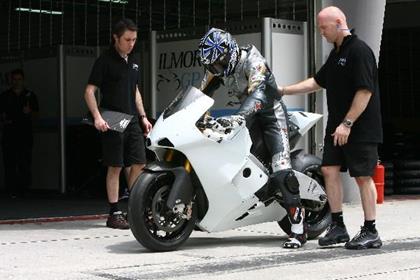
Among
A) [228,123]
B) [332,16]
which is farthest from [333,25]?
[228,123]

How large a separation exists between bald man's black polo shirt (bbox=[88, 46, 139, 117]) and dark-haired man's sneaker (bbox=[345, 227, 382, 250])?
8.55 ft

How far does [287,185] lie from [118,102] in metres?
2.15

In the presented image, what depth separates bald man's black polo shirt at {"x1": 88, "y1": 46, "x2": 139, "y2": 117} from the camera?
7820mm

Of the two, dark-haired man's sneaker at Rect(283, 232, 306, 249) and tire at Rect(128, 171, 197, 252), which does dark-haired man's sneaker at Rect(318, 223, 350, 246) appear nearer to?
dark-haired man's sneaker at Rect(283, 232, 306, 249)

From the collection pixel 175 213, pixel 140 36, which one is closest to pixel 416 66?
pixel 140 36

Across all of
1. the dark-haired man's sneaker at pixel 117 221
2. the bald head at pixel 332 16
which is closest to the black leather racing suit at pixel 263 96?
the bald head at pixel 332 16

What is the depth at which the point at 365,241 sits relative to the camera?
646 centimetres

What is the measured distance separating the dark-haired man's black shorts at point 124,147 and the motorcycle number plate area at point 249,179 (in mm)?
1720

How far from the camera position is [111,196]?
25.7 ft

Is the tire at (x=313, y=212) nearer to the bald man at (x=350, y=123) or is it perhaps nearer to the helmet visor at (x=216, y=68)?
the bald man at (x=350, y=123)

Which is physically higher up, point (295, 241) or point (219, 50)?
point (219, 50)

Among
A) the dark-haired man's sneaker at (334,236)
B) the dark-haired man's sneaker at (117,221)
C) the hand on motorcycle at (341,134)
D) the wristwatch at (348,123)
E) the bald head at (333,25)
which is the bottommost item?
the dark-haired man's sneaker at (117,221)

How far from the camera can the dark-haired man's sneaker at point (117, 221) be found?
25.6ft

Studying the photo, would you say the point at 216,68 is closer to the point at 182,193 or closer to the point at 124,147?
the point at 182,193
